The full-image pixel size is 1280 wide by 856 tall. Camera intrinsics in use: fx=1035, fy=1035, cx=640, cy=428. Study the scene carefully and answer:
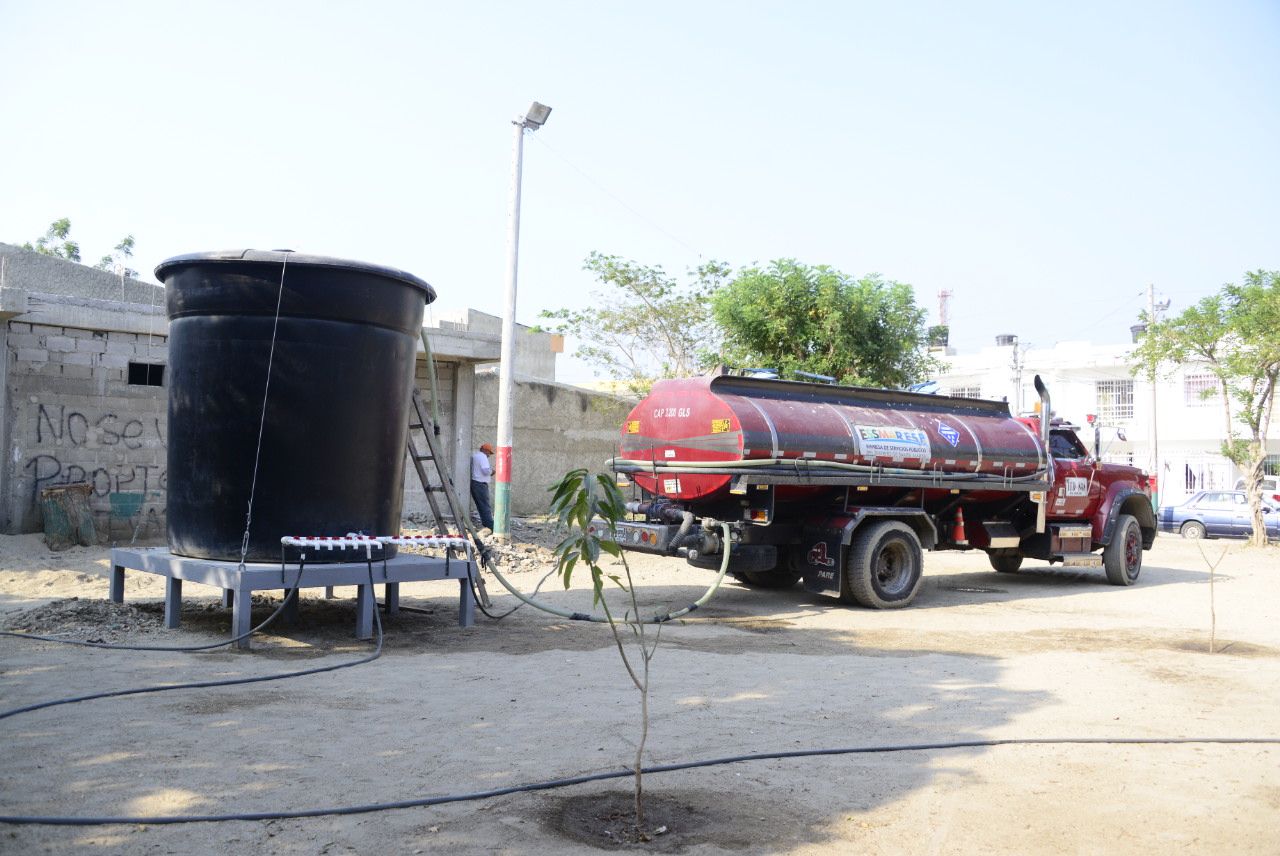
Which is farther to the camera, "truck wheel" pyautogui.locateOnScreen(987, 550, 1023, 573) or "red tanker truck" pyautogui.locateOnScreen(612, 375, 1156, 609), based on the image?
"truck wheel" pyautogui.locateOnScreen(987, 550, 1023, 573)

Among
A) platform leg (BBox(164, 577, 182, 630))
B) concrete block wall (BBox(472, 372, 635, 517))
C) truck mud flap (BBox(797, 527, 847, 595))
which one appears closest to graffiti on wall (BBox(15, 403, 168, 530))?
platform leg (BBox(164, 577, 182, 630))

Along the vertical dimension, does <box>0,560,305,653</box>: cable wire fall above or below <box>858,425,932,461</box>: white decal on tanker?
below

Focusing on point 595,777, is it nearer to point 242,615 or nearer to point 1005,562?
point 242,615

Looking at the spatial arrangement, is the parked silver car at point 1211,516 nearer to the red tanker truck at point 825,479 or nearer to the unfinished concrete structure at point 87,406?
the red tanker truck at point 825,479

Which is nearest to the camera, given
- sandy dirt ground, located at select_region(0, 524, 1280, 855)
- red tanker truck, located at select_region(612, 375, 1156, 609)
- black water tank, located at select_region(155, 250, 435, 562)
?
sandy dirt ground, located at select_region(0, 524, 1280, 855)

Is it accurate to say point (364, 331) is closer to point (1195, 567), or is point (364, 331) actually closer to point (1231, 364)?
point (1195, 567)

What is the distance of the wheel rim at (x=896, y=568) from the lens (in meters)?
11.7

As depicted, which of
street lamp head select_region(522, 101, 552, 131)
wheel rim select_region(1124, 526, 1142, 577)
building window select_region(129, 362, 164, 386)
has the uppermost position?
street lamp head select_region(522, 101, 552, 131)

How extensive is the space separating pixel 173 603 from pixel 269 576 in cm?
125

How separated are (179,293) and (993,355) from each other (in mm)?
45065

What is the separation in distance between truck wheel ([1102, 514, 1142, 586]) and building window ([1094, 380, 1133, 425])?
29250 mm

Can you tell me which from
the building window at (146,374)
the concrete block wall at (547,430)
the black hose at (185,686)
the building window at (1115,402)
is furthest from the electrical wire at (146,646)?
the building window at (1115,402)

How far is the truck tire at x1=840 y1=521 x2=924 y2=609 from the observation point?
11.2 metres

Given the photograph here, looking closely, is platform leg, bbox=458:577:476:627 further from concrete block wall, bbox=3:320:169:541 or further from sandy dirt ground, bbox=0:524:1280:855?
concrete block wall, bbox=3:320:169:541
